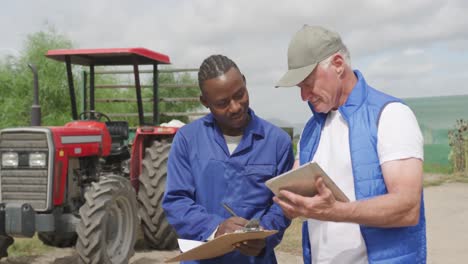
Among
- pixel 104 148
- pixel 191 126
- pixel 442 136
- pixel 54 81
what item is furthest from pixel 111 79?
pixel 191 126

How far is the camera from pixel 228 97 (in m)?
2.36

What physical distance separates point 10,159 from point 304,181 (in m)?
4.36

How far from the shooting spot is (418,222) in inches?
79.0

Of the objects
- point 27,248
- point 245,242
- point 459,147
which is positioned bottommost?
point 27,248

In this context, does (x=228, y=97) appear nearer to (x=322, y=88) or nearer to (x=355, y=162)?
(x=322, y=88)

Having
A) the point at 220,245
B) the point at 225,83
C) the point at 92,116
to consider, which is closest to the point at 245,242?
the point at 220,245

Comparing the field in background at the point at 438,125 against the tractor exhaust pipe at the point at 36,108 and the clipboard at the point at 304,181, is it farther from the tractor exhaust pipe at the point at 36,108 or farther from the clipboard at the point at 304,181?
the clipboard at the point at 304,181

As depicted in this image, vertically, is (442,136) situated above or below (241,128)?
below

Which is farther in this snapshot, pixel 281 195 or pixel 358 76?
pixel 358 76

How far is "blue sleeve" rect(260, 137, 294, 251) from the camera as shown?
7.66 ft

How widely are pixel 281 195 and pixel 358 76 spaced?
54 centimetres

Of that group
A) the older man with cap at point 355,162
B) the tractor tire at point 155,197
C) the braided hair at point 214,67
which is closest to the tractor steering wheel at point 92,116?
the tractor tire at point 155,197

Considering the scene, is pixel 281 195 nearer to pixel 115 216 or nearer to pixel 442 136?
pixel 115 216

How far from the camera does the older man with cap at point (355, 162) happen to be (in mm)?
1884
